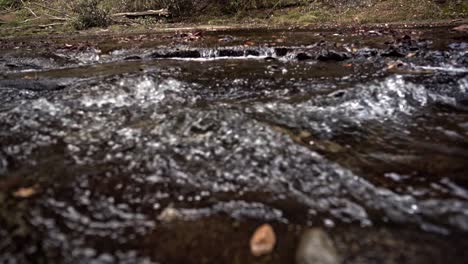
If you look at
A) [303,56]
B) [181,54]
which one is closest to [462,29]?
[303,56]

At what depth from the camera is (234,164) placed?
Answer: 287 centimetres

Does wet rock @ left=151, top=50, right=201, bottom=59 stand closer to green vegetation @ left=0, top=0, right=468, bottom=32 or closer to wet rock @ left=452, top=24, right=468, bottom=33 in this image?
green vegetation @ left=0, top=0, right=468, bottom=32

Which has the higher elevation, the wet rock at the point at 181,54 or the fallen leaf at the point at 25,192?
the wet rock at the point at 181,54

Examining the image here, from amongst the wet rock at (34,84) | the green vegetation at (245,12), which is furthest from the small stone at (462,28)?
the wet rock at (34,84)

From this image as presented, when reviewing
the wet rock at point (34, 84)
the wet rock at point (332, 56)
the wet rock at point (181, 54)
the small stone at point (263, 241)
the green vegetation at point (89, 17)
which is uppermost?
the green vegetation at point (89, 17)

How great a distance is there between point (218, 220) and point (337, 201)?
0.80m

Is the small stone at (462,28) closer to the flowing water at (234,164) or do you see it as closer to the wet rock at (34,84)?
the flowing water at (234,164)

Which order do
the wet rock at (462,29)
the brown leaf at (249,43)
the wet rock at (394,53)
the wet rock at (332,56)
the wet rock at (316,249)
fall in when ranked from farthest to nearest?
the brown leaf at (249,43)
the wet rock at (462,29)
the wet rock at (332,56)
the wet rock at (394,53)
the wet rock at (316,249)

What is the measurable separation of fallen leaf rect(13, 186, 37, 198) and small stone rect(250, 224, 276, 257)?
1.60m

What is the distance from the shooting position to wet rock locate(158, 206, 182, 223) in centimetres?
224

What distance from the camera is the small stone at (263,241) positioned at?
1948mm

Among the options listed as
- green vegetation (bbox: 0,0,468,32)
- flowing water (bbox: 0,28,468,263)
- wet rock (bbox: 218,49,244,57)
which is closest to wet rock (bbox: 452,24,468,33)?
green vegetation (bbox: 0,0,468,32)

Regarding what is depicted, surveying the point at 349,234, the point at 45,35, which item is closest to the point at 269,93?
the point at 349,234

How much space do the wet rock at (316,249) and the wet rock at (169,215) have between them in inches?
31.1
